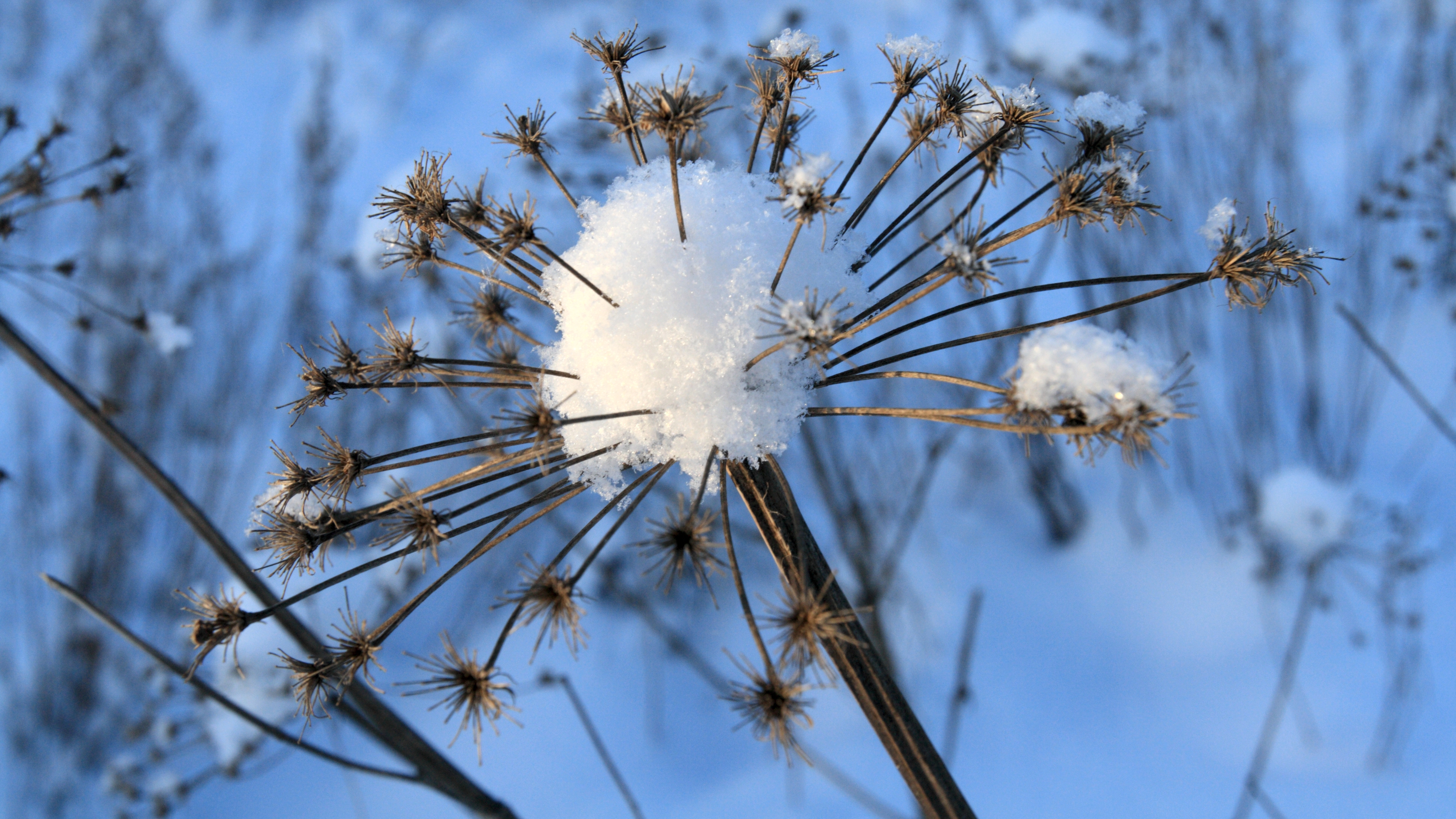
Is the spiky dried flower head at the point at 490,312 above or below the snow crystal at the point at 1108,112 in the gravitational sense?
below

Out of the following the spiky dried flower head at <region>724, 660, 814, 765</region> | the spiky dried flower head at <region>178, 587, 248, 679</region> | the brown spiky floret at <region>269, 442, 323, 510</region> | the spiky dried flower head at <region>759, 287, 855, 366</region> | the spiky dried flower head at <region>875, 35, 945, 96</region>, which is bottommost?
the spiky dried flower head at <region>724, 660, 814, 765</region>

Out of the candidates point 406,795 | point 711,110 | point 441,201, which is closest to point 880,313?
point 711,110

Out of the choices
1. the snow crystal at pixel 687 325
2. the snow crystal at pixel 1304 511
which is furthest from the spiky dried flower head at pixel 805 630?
the snow crystal at pixel 1304 511

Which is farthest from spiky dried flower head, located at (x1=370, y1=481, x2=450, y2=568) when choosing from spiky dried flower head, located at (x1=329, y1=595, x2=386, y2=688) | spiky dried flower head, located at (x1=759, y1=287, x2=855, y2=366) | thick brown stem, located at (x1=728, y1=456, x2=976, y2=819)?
spiky dried flower head, located at (x1=759, y1=287, x2=855, y2=366)

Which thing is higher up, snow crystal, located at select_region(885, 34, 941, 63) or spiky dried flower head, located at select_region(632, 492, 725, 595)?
snow crystal, located at select_region(885, 34, 941, 63)

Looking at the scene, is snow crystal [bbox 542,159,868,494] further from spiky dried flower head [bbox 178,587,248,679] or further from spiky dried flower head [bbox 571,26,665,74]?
spiky dried flower head [bbox 178,587,248,679]

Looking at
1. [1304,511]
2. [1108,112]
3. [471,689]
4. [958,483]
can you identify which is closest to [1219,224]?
[1108,112]

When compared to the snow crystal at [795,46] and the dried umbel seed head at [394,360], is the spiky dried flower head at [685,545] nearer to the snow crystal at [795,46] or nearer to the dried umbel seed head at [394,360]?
the dried umbel seed head at [394,360]

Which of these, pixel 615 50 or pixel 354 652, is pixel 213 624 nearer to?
pixel 354 652
